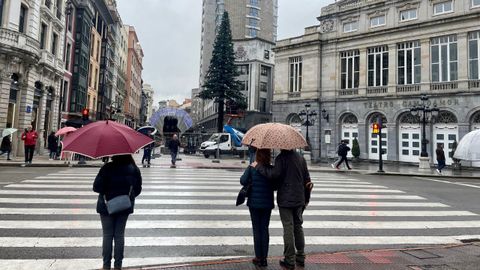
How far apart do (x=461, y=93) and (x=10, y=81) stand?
1293 inches

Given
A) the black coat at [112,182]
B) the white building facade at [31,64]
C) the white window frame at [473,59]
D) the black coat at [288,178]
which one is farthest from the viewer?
the white window frame at [473,59]

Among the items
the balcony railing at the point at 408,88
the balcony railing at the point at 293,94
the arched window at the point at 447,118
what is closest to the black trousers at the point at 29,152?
the balcony railing at the point at 293,94

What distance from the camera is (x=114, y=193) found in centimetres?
412

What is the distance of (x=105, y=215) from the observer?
4.16 meters

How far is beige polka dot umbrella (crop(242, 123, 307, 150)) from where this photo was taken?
4.45m

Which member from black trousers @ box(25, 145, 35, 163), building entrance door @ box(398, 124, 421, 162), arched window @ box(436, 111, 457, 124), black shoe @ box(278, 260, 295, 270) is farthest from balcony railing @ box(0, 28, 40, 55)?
arched window @ box(436, 111, 457, 124)

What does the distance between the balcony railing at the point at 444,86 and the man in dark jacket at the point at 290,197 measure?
28.6 m

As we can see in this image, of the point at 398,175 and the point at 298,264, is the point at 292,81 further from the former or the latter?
the point at 298,264

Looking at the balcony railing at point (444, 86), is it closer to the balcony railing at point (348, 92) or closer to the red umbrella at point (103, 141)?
the balcony railing at point (348, 92)

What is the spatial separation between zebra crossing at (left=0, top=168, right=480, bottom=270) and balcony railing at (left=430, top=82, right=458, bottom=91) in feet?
70.4

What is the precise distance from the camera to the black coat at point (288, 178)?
15.0 ft

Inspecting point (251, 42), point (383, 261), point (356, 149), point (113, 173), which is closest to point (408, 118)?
point (356, 149)

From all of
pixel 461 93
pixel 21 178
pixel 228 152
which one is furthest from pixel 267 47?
pixel 21 178

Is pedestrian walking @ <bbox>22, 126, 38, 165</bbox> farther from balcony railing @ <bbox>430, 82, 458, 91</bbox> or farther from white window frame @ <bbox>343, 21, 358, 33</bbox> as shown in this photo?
white window frame @ <bbox>343, 21, 358, 33</bbox>
